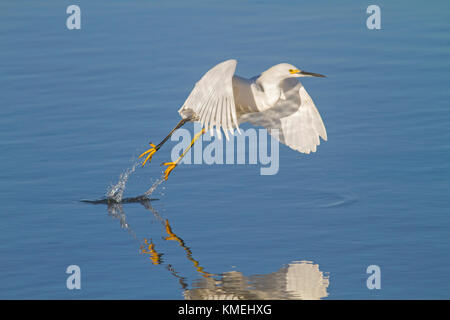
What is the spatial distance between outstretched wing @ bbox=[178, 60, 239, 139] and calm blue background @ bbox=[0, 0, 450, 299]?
1.19 metres

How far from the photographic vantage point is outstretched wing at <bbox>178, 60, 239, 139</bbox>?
33.8 feet

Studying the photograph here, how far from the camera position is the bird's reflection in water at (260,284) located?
8.92m

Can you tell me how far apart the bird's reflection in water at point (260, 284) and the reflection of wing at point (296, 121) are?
8.25ft

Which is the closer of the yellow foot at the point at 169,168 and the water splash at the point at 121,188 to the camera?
the water splash at the point at 121,188

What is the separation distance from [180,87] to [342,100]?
2.53 metres

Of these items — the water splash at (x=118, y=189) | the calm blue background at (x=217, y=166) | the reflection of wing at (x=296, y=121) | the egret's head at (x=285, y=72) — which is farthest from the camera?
the reflection of wing at (x=296, y=121)

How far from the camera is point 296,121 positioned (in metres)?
11.8

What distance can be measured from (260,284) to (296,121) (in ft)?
10.6

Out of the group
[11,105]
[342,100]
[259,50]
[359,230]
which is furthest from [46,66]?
[359,230]

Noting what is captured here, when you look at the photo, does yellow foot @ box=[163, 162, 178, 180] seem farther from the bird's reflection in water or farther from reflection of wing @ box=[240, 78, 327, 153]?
the bird's reflection in water

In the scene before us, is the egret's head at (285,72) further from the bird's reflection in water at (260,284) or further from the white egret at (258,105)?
the bird's reflection in water at (260,284)

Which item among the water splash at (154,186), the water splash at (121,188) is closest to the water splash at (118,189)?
the water splash at (121,188)

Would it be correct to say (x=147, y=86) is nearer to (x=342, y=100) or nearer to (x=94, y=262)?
(x=342, y=100)

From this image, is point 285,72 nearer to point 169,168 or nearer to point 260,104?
point 260,104
